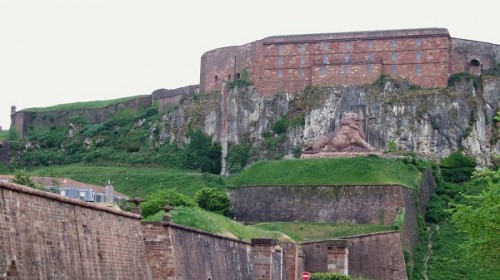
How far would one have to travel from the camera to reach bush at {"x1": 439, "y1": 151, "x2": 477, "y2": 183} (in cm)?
6341

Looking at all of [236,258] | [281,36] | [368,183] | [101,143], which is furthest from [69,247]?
[101,143]

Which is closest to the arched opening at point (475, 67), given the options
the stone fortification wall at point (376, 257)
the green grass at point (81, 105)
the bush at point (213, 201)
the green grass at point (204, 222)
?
the bush at point (213, 201)

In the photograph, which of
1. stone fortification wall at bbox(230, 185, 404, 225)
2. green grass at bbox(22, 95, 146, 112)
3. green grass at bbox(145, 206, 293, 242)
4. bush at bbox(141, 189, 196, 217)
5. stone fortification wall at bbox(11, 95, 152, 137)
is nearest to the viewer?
green grass at bbox(145, 206, 293, 242)

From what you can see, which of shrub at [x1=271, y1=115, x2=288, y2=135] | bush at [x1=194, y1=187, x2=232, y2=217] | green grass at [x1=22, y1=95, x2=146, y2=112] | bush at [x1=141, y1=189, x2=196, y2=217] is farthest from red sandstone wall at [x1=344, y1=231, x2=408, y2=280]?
green grass at [x1=22, y1=95, x2=146, y2=112]

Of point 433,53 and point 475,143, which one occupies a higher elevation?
point 433,53

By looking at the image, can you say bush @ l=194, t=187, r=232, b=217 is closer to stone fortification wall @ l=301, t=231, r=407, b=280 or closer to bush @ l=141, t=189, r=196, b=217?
bush @ l=141, t=189, r=196, b=217

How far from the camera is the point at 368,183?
55938 millimetres

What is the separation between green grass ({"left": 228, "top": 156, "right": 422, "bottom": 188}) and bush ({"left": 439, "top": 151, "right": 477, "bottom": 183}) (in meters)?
4.50

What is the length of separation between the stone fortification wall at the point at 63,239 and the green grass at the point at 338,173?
32954 millimetres

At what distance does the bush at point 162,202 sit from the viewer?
50450 millimetres

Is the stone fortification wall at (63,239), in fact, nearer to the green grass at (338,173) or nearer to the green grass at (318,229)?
the green grass at (318,229)

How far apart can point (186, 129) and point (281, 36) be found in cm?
1085

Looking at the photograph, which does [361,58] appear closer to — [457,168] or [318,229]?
[457,168]

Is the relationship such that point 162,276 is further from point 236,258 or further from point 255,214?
point 255,214
